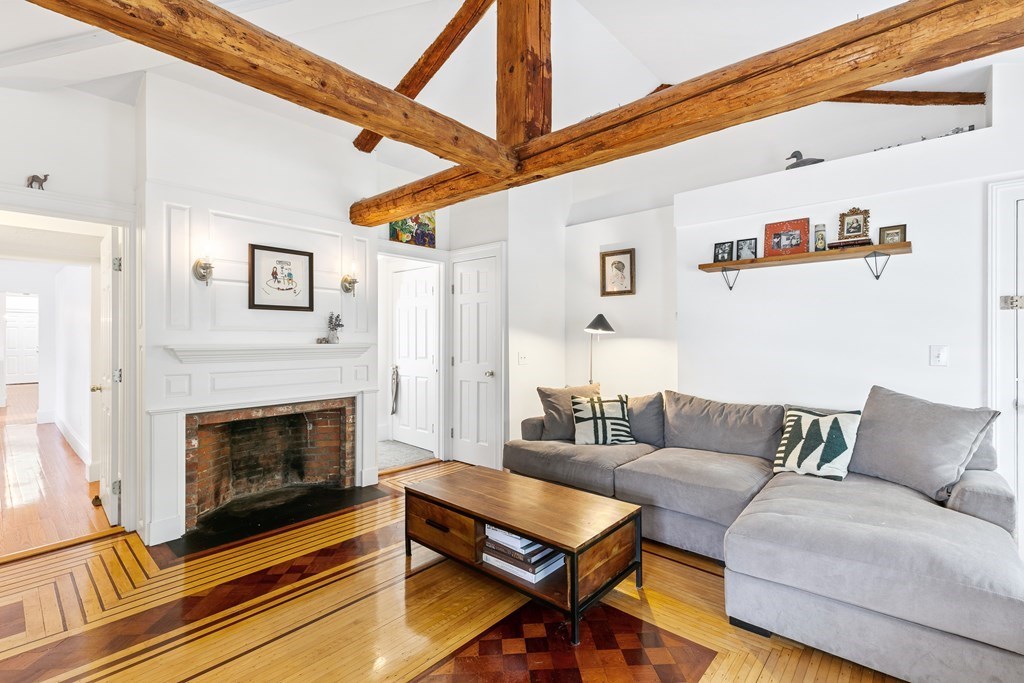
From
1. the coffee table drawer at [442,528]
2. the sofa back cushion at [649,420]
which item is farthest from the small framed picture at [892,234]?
the coffee table drawer at [442,528]

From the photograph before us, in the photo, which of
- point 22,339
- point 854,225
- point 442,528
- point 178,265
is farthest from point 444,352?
point 22,339

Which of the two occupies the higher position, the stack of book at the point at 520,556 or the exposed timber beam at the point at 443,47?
the exposed timber beam at the point at 443,47

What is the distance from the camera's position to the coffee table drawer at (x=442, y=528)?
93.3 inches

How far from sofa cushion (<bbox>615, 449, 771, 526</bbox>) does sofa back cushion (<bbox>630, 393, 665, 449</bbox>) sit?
41 centimetres

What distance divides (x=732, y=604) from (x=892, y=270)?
2.33m

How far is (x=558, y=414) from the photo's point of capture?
3.69 metres

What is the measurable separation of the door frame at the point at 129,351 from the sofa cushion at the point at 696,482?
3101 millimetres

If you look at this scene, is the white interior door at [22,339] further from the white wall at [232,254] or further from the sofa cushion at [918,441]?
the sofa cushion at [918,441]

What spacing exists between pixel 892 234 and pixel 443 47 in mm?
3116

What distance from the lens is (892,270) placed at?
2969 millimetres

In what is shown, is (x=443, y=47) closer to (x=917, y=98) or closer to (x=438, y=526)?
(x=438, y=526)

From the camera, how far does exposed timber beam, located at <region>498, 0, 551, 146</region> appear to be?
2.67 metres

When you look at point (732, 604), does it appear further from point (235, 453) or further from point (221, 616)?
point (235, 453)

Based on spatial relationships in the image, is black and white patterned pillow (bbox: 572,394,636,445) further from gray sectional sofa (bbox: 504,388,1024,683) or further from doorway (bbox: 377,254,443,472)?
doorway (bbox: 377,254,443,472)
